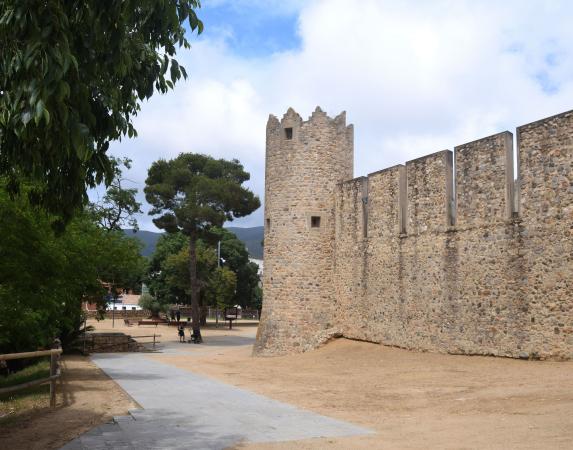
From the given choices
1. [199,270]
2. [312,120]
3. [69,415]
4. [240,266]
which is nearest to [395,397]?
[69,415]

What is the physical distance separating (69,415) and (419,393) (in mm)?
6208

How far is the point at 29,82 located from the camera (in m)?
3.99

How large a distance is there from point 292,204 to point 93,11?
1766 cm

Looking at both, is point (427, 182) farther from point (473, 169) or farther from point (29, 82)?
point (29, 82)

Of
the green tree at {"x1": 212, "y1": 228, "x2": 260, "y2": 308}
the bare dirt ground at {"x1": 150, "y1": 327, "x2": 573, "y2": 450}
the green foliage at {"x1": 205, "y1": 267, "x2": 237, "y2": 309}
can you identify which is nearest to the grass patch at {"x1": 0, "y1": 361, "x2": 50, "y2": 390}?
the bare dirt ground at {"x1": 150, "y1": 327, "x2": 573, "y2": 450}

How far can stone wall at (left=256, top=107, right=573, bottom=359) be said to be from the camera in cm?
1369

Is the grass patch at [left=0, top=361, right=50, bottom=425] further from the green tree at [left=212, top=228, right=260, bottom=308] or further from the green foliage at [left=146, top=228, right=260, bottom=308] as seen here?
the green tree at [left=212, top=228, right=260, bottom=308]

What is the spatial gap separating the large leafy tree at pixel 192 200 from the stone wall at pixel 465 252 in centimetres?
1498

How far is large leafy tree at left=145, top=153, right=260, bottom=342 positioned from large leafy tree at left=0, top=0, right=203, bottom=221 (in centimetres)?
2903

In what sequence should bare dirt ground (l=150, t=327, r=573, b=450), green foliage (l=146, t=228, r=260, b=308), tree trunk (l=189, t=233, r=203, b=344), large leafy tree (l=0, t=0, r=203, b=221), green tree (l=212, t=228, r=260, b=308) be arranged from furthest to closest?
green tree (l=212, t=228, r=260, b=308) → green foliage (l=146, t=228, r=260, b=308) → tree trunk (l=189, t=233, r=203, b=344) → bare dirt ground (l=150, t=327, r=573, b=450) → large leafy tree (l=0, t=0, r=203, b=221)

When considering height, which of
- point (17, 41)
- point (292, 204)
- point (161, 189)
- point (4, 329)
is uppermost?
point (161, 189)

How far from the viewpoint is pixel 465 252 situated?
16.0m

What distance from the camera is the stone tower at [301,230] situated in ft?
69.8

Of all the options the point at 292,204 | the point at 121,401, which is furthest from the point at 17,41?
the point at 292,204
